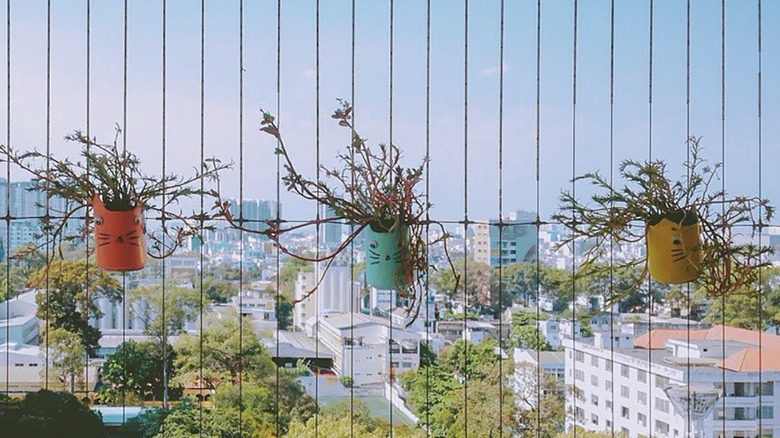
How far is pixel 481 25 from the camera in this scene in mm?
2625

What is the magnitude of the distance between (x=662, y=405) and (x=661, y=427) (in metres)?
0.45

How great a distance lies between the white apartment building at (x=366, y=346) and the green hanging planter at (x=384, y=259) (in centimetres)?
128

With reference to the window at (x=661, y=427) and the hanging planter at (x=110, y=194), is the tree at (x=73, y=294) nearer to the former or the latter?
the hanging planter at (x=110, y=194)

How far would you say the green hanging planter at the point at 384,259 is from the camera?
165cm

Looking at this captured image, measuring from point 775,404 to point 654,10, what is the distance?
2.08 m

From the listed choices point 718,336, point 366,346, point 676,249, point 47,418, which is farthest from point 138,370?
point 676,249

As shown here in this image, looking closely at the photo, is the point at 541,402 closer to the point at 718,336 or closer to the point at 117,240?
the point at 718,336

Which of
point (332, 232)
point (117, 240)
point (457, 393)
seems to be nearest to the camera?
point (117, 240)

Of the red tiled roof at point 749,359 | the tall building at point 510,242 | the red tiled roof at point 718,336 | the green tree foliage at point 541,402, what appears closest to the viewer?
the tall building at point 510,242

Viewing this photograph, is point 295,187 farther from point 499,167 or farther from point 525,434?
point 525,434

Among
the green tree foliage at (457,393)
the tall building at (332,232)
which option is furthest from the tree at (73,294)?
the green tree foliage at (457,393)

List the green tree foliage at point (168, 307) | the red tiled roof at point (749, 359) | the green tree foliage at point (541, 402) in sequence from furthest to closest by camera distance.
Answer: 1. the green tree foliage at point (541, 402)
2. the green tree foliage at point (168, 307)
3. the red tiled roof at point (749, 359)

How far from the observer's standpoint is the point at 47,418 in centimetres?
252

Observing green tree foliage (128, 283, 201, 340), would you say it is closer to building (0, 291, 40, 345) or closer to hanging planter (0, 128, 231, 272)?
building (0, 291, 40, 345)
